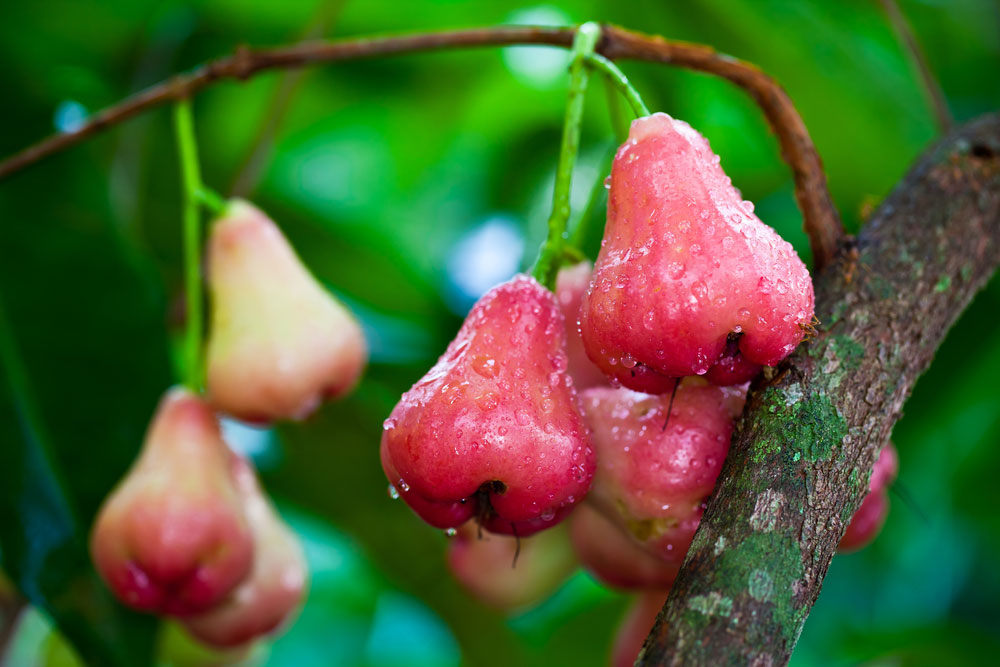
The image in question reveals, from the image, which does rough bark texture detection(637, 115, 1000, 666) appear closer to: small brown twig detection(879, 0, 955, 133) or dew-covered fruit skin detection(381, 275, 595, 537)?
dew-covered fruit skin detection(381, 275, 595, 537)

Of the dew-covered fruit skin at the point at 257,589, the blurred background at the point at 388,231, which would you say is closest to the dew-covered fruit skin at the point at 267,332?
the dew-covered fruit skin at the point at 257,589

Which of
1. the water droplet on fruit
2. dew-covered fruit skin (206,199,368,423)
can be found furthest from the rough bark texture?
dew-covered fruit skin (206,199,368,423)

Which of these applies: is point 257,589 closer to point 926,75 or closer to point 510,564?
point 510,564

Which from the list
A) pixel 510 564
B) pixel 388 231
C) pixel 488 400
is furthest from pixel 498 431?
pixel 388 231

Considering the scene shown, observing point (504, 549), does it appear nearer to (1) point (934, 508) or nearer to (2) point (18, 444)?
(2) point (18, 444)

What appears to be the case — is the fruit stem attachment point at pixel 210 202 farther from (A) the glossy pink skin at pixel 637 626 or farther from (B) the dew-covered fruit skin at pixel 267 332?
(A) the glossy pink skin at pixel 637 626
